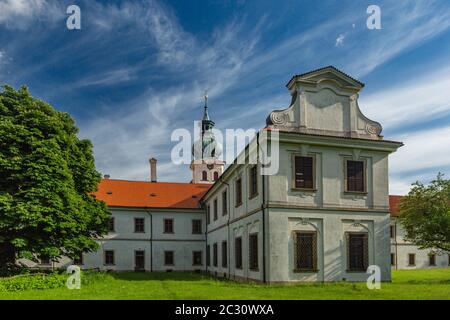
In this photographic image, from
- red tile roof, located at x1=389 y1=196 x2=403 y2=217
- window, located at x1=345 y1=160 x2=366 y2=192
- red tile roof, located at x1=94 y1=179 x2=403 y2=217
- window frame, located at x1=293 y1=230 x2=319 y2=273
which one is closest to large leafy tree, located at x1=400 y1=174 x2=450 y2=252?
window, located at x1=345 y1=160 x2=366 y2=192

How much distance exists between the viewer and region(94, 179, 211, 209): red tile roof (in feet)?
125

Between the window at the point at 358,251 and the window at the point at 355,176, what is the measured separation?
7.63ft

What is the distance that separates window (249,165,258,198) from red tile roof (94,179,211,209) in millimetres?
17945

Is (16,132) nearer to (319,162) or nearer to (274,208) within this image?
(274,208)

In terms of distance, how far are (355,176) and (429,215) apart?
21.3ft

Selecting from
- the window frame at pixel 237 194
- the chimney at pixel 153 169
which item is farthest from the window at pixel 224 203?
the chimney at pixel 153 169

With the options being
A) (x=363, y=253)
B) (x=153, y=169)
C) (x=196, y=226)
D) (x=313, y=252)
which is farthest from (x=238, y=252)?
(x=153, y=169)

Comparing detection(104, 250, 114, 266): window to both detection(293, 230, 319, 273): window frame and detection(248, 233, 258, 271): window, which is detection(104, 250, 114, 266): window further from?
detection(293, 230, 319, 273): window frame

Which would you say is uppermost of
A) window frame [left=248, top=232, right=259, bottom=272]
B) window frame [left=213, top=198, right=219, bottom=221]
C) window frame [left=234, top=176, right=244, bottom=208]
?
window frame [left=234, top=176, right=244, bottom=208]

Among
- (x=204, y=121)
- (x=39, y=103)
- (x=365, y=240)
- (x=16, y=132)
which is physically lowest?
(x=365, y=240)

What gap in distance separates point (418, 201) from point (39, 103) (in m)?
23.2

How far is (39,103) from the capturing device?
23.5 meters

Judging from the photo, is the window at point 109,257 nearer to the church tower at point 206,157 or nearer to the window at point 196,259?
the window at point 196,259

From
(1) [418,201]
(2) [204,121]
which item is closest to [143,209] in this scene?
(1) [418,201]
